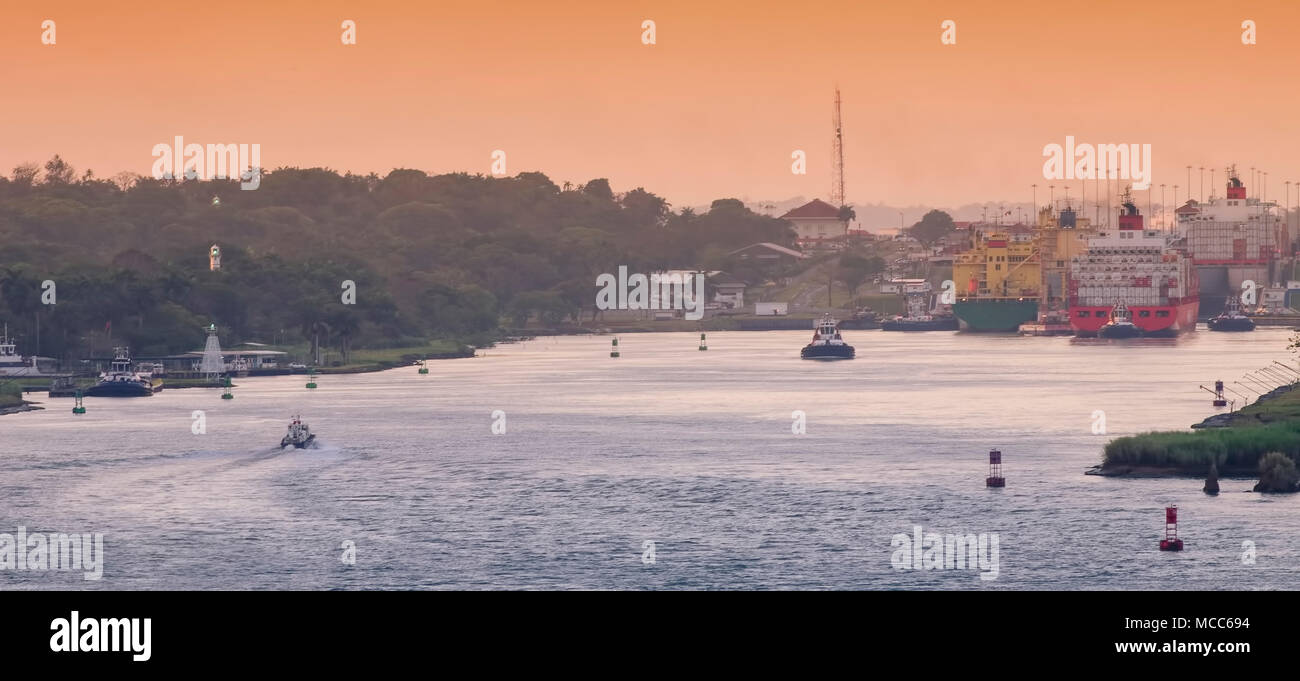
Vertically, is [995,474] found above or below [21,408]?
below

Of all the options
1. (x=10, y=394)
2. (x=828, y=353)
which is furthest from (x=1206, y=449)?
(x=828, y=353)

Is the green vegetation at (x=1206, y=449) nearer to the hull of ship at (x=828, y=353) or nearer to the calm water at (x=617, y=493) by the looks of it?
the calm water at (x=617, y=493)

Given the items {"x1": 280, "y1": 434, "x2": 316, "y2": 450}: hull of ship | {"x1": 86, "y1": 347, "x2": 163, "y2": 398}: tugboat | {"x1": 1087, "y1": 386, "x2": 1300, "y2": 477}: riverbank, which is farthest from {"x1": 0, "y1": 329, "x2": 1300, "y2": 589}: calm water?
{"x1": 86, "y1": 347, "x2": 163, "y2": 398}: tugboat

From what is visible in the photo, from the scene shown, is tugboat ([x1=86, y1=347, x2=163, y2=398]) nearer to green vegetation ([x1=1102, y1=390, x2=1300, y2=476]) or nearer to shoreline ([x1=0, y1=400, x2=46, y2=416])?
shoreline ([x1=0, y1=400, x2=46, y2=416])

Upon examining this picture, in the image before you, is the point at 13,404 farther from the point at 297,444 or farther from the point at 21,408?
the point at 297,444

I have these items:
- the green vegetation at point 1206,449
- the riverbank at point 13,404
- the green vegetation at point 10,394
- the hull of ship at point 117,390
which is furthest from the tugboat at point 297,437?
the hull of ship at point 117,390
